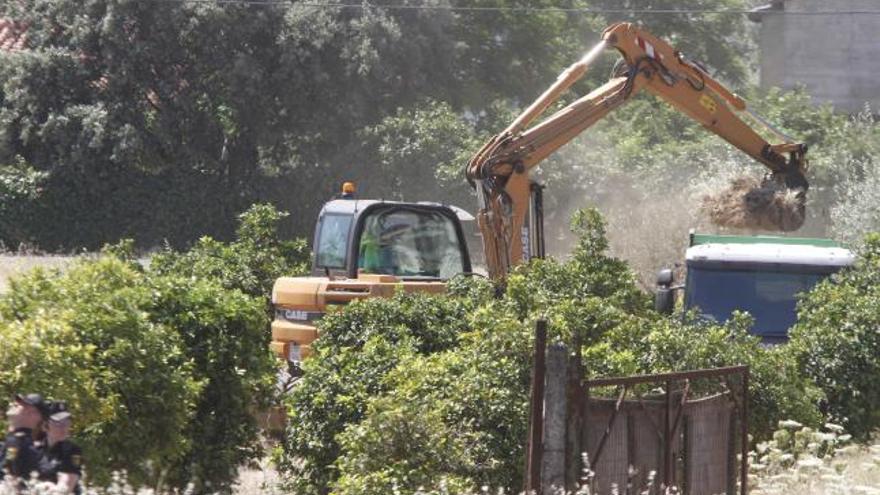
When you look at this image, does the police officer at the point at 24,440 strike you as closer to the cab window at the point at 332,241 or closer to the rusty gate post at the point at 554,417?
the rusty gate post at the point at 554,417

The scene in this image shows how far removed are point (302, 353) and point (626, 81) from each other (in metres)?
6.65

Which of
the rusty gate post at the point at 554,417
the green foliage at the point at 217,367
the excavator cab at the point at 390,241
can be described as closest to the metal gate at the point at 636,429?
the rusty gate post at the point at 554,417

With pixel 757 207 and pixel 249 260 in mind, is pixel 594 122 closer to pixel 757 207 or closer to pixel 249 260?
pixel 757 207

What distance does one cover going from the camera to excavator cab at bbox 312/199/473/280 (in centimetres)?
1841

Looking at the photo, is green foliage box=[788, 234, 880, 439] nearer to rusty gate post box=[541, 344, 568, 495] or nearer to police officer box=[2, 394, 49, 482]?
rusty gate post box=[541, 344, 568, 495]

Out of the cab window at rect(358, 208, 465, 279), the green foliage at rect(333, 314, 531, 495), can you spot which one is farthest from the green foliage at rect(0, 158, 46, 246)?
the green foliage at rect(333, 314, 531, 495)

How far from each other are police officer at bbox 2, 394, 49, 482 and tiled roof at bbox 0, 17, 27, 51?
3129 cm

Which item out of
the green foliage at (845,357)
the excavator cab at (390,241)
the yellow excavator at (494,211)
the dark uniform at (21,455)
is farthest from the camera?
the excavator cab at (390,241)

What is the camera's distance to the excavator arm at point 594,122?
774 inches

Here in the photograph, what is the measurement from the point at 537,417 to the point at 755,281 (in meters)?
8.28

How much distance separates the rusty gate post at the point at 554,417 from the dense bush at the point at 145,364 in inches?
97.3

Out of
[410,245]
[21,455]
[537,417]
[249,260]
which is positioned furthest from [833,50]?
[21,455]

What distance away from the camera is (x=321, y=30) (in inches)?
1484

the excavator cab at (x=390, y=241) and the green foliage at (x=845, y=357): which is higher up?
the excavator cab at (x=390, y=241)
